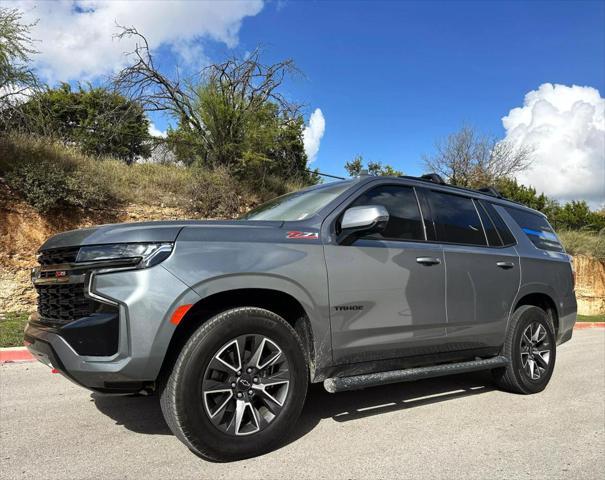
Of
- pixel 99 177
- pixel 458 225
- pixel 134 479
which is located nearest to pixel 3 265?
pixel 99 177

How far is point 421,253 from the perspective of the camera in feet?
13.1

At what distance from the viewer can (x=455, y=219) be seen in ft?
15.1

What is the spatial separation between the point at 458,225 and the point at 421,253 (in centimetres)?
80

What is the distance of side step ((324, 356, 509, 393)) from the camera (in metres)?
3.35

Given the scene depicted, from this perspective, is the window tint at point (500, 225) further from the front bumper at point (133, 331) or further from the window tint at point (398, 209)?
the front bumper at point (133, 331)

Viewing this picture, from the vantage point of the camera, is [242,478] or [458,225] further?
[458,225]

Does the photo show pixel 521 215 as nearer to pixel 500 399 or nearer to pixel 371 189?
pixel 500 399

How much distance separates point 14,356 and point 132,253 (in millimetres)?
4026

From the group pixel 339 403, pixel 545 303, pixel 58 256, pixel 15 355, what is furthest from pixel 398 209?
pixel 15 355

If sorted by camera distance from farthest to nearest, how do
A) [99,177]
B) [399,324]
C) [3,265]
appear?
[99,177], [3,265], [399,324]

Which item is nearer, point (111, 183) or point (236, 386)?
point (236, 386)

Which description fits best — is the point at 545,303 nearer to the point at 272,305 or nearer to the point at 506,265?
the point at 506,265

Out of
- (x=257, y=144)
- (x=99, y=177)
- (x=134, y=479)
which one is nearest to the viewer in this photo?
(x=134, y=479)

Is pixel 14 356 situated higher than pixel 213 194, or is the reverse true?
pixel 213 194
